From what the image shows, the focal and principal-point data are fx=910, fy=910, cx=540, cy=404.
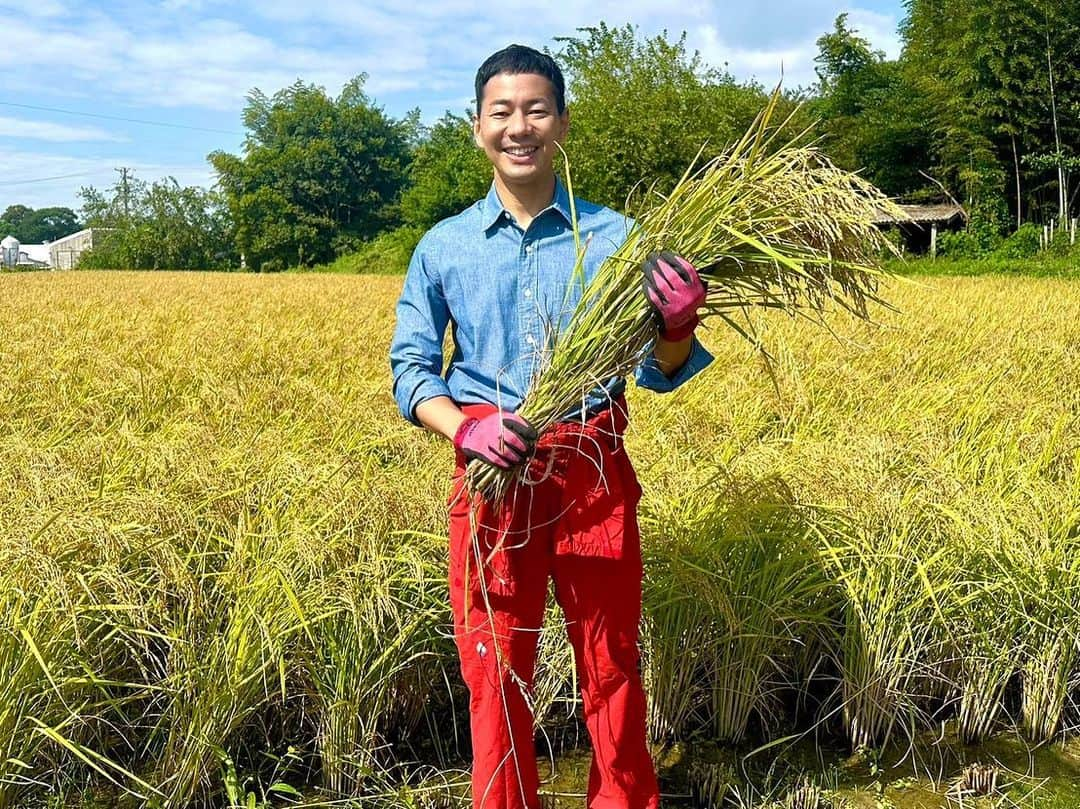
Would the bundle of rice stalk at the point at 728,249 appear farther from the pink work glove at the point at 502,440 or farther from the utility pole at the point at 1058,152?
the utility pole at the point at 1058,152

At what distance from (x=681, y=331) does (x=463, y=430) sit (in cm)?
38

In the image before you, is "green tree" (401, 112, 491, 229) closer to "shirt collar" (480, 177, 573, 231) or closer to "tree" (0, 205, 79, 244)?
"shirt collar" (480, 177, 573, 231)

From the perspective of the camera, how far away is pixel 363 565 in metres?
1.98

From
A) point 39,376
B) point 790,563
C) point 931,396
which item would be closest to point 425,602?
point 790,563

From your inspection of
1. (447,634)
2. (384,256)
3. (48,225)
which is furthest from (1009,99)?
(48,225)

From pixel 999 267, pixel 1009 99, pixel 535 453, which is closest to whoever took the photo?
pixel 535 453

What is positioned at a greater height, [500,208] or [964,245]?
[964,245]

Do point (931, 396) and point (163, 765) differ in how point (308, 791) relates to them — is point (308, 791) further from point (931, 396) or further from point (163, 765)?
point (931, 396)

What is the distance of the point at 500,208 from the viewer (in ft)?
5.21

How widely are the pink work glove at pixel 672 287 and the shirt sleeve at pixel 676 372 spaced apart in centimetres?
15

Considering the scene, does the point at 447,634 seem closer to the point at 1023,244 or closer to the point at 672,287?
the point at 672,287

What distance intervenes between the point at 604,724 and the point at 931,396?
9.12 ft

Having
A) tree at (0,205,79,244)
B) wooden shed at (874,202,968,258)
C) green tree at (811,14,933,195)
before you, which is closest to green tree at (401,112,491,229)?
green tree at (811,14,933,195)

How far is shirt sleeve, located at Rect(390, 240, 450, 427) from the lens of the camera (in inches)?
61.0
